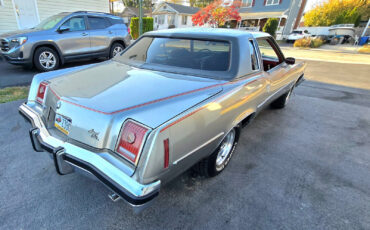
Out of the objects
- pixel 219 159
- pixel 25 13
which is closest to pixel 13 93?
pixel 219 159

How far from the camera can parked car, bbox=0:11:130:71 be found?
550 cm

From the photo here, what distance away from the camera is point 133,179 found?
1296 mm

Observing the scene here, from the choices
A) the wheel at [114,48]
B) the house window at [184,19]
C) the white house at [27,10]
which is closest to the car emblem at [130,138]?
the wheel at [114,48]

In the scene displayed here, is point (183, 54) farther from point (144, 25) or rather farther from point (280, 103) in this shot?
point (144, 25)

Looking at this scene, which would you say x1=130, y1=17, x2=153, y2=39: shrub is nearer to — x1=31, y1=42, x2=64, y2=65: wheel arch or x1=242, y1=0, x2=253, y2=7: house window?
x1=31, y1=42, x2=64, y2=65: wheel arch

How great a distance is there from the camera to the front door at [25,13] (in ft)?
29.9

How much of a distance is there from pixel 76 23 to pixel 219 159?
261 inches

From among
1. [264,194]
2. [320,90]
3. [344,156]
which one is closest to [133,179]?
[264,194]

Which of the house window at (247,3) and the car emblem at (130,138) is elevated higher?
the house window at (247,3)

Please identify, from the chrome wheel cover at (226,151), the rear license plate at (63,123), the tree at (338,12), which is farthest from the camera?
the tree at (338,12)

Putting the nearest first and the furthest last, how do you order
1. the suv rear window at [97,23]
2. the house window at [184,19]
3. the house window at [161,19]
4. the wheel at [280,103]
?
1. the wheel at [280,103]
2. the suv rear window at [97,23]
3. the house window at [184,19]
4. the house window at [161,19]

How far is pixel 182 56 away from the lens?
8.06 ft

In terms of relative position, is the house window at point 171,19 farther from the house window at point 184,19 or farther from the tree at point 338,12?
the tree at point 338,12

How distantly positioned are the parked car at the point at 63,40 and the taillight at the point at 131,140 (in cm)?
603
